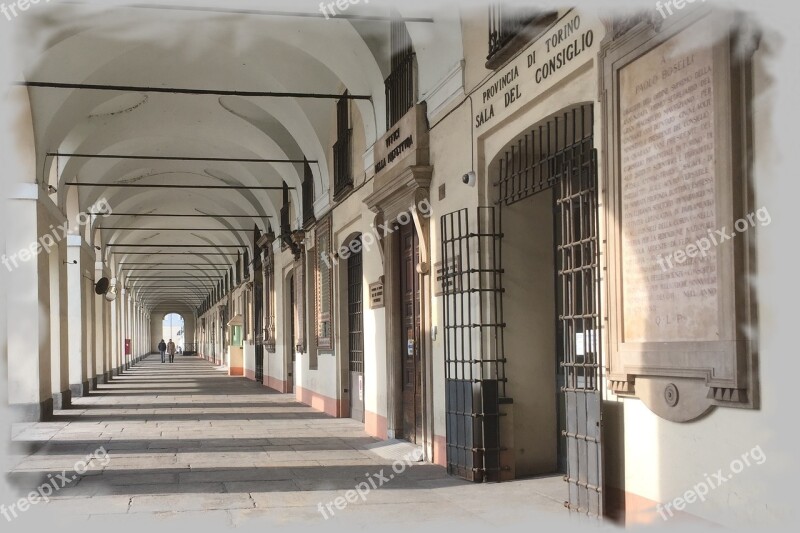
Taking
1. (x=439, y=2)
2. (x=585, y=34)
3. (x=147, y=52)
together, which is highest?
(x=147, y=52)

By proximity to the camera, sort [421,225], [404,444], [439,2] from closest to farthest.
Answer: [439,2], [421,225], [404,444]

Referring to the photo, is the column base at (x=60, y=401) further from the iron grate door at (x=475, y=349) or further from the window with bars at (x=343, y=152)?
the iron grate door at (x=475, y=349)

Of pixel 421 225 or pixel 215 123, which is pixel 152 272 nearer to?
pixel 215 123

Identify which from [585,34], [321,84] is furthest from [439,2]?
[321,84]

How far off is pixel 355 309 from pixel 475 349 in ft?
21.4

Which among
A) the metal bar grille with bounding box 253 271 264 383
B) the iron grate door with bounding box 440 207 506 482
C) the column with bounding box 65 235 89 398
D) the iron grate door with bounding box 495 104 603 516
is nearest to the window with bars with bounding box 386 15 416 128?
the iron grate door with bounding box 440 207 506 482

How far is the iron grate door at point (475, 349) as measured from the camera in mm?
8359

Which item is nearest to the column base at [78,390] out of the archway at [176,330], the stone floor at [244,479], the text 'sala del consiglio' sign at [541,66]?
the stone floor at [244,479]

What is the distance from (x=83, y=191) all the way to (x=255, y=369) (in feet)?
33.7

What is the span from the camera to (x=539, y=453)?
8.58 metres

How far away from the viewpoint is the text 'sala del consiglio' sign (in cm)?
646

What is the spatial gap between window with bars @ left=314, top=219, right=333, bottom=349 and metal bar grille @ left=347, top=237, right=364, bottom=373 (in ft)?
1.75

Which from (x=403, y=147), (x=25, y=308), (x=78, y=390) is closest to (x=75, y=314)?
(x=78, y=390)

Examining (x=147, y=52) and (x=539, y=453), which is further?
(x=147, y=52)
